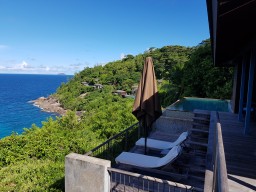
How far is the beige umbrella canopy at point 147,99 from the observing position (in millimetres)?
5825

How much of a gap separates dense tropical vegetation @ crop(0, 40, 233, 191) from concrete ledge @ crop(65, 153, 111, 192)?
215 centimetres

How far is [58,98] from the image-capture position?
5369 centimetres

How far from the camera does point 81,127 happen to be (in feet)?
48.4

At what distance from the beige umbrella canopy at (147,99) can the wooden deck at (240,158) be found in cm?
198

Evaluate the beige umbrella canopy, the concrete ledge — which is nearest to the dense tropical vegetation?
the concrete ledge

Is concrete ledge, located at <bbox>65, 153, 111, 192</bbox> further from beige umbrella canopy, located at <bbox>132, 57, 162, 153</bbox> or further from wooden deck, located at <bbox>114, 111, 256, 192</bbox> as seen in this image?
beige umbrella canopy, located at <bbox>132, 57, 162, 153</bbox>

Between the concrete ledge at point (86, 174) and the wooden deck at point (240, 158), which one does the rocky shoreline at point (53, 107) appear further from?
the wooden deck at point (240, 158)

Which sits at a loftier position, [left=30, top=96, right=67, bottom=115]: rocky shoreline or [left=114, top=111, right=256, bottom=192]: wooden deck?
[left=114, top=111, right=256, bottom=192]: wooden deck

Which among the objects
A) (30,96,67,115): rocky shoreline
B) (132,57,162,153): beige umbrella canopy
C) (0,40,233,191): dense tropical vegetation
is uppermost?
(132,57,162,153): beige umbrella canopy

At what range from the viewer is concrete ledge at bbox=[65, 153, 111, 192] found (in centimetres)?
423

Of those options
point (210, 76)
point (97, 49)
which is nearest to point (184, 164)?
point (210, 76)

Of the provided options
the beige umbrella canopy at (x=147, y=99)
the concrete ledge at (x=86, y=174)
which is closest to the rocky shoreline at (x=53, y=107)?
the beige umbrella canopy at (x=147, y=99)

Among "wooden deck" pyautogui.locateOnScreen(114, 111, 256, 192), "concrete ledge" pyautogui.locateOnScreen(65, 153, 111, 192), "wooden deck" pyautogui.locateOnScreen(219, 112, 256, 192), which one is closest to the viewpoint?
"wooden deck" pyautogui.locateOnScreen(219, 112, 256, 192)

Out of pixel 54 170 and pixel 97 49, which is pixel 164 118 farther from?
pixel 97 49
